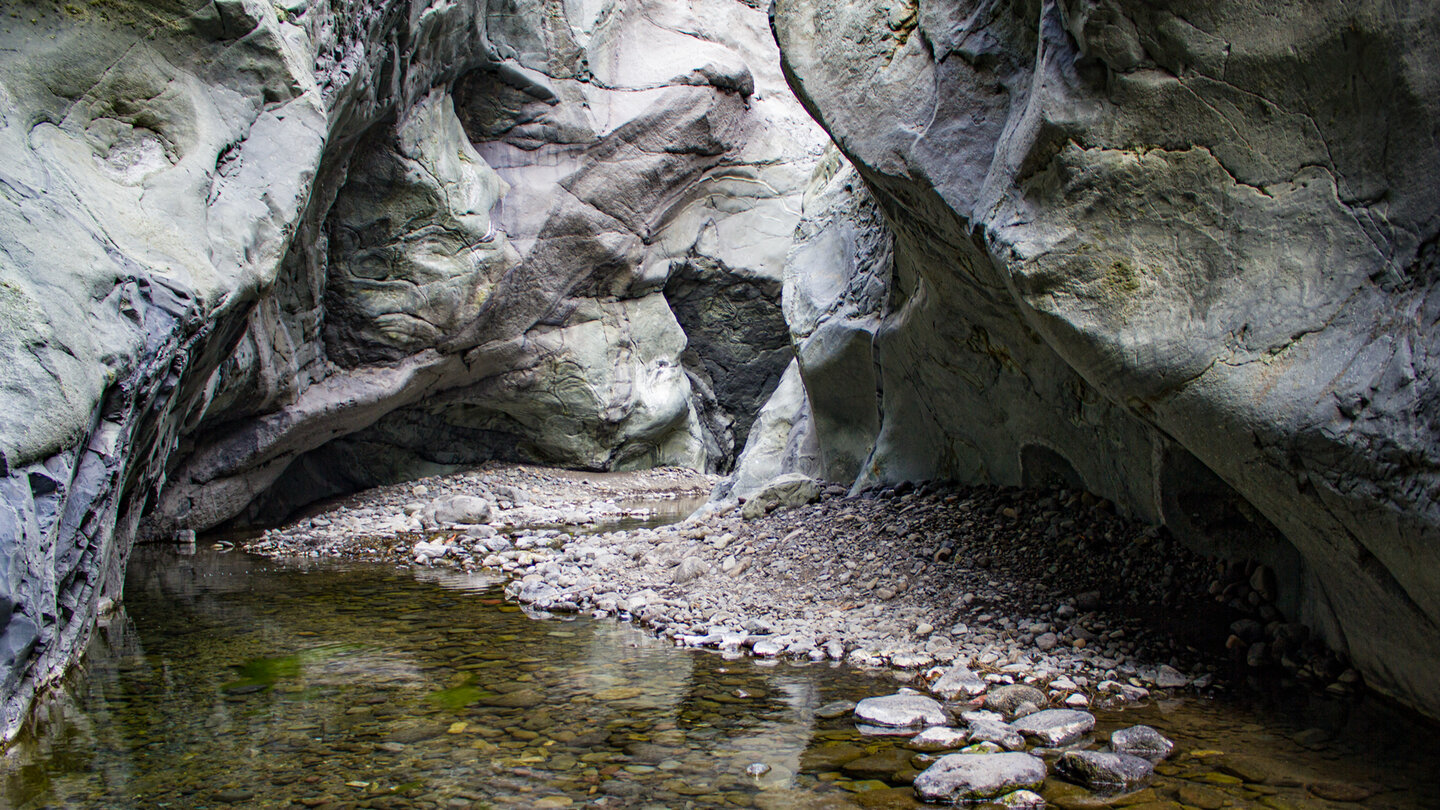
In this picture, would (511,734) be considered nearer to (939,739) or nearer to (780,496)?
(939,739)

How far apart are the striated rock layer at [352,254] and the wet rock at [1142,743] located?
160 inches

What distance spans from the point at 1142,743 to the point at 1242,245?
185cm

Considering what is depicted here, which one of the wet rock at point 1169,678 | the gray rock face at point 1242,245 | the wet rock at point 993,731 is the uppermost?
the gray rock face at point 1242,245

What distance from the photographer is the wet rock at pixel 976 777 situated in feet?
9.29

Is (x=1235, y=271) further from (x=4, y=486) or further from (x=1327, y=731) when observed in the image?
(x=4, y=486)

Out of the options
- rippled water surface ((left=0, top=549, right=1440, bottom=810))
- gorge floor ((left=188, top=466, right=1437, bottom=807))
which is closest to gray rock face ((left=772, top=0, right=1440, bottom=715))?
gorge floor ((left=188, top=466, right=1437, bottom=807))

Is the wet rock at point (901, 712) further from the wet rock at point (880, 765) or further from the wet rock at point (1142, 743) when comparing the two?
the wet rock at point (1142, 743)

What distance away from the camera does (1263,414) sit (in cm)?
307

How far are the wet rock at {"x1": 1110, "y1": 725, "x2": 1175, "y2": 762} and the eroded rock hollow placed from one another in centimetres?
95

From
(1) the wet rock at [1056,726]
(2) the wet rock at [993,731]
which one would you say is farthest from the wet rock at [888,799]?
(1) the wet rock at [1056,726]

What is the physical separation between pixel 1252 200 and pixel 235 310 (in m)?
5.92

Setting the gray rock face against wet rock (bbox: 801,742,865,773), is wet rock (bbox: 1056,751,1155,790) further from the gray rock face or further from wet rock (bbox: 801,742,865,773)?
the gray rock face

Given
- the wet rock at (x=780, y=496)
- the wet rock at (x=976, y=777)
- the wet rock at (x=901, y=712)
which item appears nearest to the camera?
the wet rock at (x=976, y=777)

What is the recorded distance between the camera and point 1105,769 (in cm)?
289
